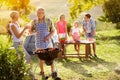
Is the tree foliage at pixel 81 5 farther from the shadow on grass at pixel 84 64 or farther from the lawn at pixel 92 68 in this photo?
the shadow on grass at pixel 84 64

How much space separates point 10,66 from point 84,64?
643cm

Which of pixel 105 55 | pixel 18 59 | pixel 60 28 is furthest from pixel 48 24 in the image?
pixel 105 55

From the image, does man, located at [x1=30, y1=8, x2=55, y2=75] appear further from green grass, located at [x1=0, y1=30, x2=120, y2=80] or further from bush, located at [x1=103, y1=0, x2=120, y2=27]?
bush, located at [x1=103, y1=0, x2=120, y2=27]

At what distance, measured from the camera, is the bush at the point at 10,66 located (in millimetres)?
7312

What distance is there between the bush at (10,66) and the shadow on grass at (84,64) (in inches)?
172

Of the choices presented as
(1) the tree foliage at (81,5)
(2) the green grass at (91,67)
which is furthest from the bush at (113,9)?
(2) the green grass at (91,67)

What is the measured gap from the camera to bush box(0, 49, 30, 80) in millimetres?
7312

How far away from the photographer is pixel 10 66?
734 centimetres

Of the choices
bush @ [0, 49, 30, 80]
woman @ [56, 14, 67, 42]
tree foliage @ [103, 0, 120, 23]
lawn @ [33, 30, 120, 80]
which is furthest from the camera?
tree foliage @ [103, 0, 120, 23]

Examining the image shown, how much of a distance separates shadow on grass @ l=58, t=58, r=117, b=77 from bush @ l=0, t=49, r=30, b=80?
438 centimetres

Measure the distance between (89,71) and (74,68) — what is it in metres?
0.84

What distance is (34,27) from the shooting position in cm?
1062

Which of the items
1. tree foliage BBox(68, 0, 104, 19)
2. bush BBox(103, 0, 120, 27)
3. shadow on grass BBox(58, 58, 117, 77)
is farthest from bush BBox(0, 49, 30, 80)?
bush BBox(103, 0, 120, 27)

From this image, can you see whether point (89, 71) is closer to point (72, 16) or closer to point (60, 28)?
point (60, 28)
